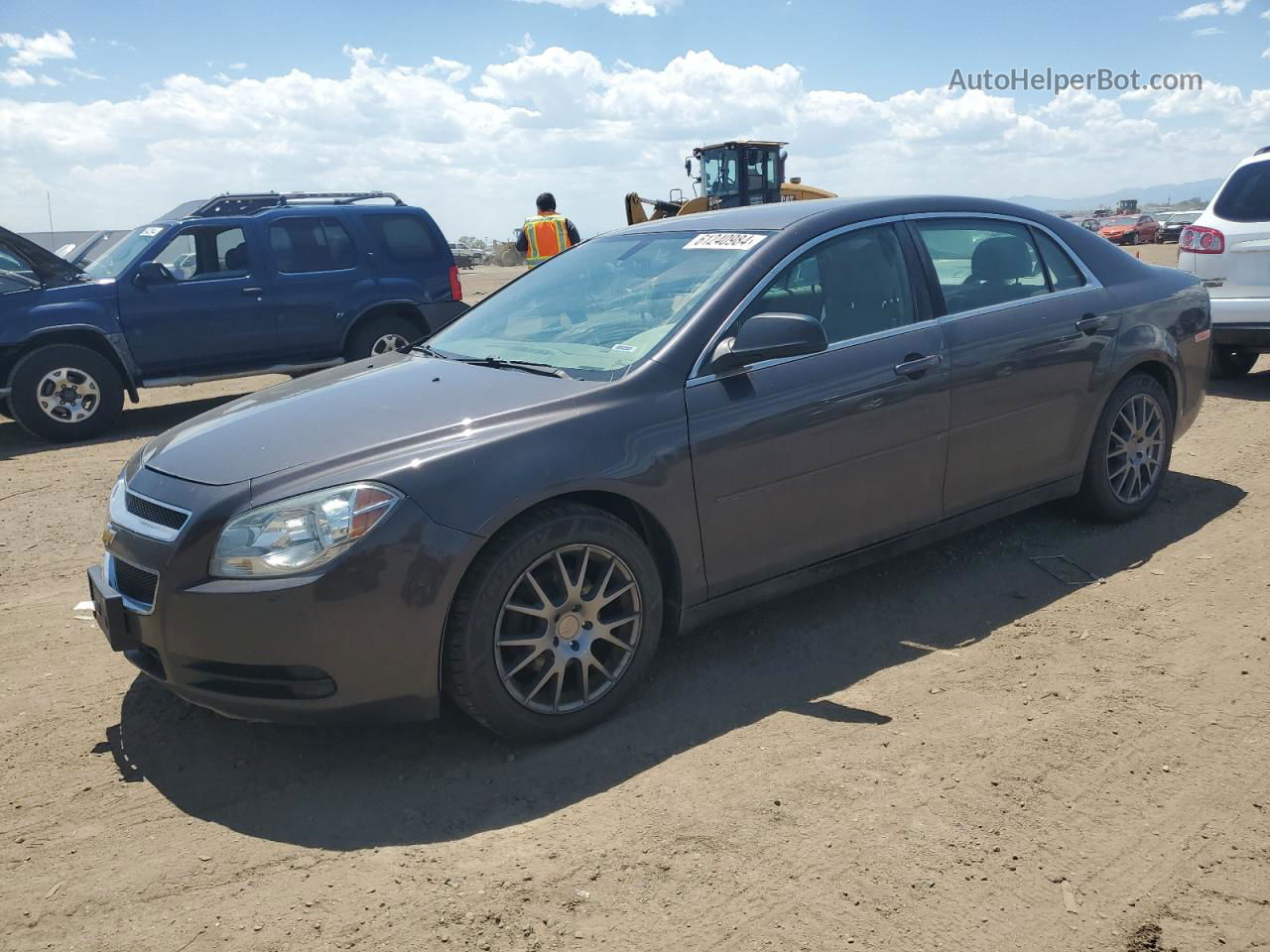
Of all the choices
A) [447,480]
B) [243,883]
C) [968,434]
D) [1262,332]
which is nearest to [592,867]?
[243,883]

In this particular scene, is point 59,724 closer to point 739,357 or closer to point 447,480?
point 447,480

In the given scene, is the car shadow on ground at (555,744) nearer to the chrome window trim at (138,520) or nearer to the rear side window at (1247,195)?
the chrome window trim at (138,520)

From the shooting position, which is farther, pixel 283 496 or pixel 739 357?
pixel 739 357

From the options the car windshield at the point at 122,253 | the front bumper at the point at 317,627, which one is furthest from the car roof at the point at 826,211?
the car windshield at the point at 122,253

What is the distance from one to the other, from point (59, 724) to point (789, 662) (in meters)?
2.65

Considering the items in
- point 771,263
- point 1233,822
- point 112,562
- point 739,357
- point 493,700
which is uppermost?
point 771,263

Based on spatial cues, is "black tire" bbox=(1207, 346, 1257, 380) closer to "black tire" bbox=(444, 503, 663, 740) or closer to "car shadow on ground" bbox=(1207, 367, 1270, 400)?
"car shadow on ground" bbox=(1207, 367, 1270, 400)

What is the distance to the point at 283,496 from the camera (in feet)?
10.2

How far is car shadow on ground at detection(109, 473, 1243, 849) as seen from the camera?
10.3 ft

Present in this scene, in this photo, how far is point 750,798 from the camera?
308 cm

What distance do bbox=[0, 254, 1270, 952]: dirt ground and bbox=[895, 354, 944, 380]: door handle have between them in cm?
101

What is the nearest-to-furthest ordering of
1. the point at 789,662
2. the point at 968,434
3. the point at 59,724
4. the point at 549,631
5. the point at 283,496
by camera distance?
the point at 283,496, the point at 549,631, the point at 59,724, the point at 789,662, the point at 968,434

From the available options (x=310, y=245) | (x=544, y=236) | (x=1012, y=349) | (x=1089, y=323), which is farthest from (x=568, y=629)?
(x=544, y=236)

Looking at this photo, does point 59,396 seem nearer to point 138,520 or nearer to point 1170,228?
point 138,520
